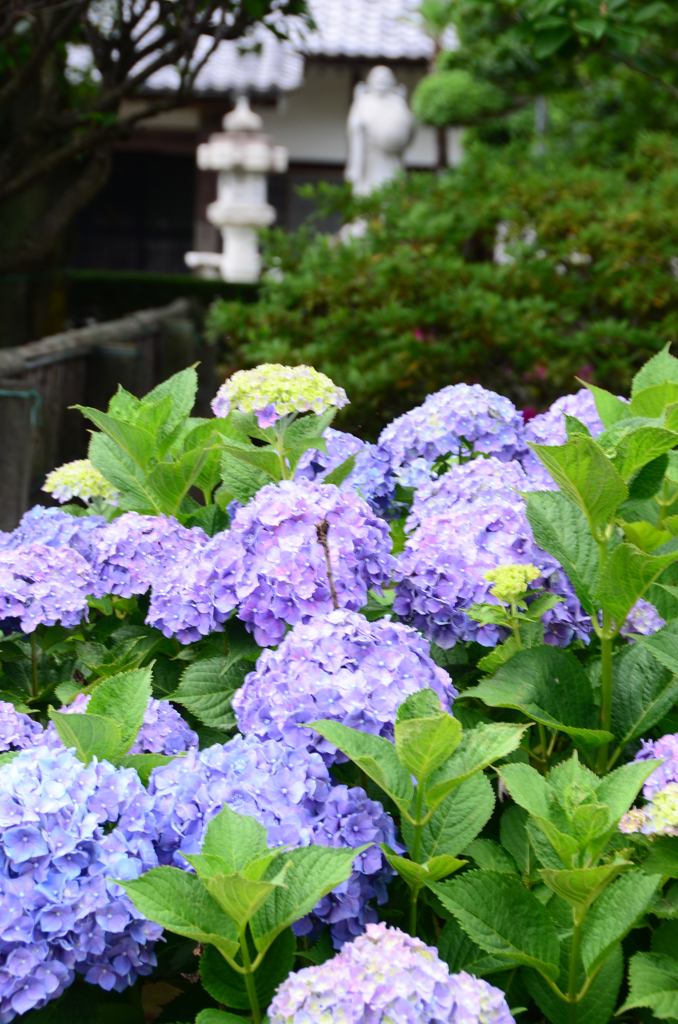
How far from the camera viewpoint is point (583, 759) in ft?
3.65

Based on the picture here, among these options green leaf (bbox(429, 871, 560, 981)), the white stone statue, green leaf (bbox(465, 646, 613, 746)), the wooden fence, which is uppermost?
the white stone statue

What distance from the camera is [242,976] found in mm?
829

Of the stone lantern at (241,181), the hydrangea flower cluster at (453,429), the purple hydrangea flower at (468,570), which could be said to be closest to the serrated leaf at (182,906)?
the purple hydrangea flower at (468,570)

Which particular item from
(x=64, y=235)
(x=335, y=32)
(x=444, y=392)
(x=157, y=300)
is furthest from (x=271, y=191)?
(x=444, y=392)

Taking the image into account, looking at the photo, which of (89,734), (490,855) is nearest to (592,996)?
(490,855)

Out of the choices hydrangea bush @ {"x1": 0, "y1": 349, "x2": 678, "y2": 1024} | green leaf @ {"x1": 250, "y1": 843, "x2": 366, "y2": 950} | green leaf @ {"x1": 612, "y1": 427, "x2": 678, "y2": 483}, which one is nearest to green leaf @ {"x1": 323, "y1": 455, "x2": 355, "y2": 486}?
hydrangea bush @ {"x1": 0, "y1": 349, "x2": 678, "y2": 1024}

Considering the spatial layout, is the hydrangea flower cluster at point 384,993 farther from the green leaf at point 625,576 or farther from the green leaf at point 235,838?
the green leaf at point 625,576

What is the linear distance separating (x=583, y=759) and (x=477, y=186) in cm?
569

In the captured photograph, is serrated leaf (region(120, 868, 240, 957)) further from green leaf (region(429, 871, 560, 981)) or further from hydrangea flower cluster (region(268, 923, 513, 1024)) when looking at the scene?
green leaf (region(429, 871, 560, 981))

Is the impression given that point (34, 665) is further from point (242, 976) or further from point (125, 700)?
point (242, 976)

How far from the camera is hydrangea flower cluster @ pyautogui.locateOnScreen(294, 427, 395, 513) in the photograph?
4.54 ft

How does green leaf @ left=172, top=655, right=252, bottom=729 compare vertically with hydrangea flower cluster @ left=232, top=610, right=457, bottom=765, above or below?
below

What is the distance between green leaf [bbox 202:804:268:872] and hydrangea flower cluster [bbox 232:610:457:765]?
0.10 m

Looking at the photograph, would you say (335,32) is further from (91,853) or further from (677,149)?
(91,853)
